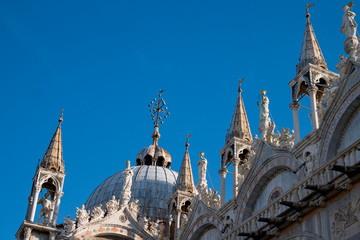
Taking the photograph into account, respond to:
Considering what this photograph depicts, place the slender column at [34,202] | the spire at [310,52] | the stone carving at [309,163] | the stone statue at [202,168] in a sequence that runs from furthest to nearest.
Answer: the stone statue at [202,168] < the slender column at [34,202] < the spire at [310,52] < the stone carving at [309,163]

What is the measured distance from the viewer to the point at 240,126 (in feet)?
73.7

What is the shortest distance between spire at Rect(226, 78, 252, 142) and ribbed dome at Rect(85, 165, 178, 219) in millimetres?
10446

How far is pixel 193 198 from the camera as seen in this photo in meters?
23.2

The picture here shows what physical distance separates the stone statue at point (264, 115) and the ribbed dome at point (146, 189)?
1305 centimetres

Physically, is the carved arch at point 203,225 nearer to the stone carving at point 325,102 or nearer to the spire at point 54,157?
the spire at point 54,157

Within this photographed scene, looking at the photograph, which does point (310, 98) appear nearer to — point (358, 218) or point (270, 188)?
point (270, 188)

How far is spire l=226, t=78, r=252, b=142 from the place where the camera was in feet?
72.9

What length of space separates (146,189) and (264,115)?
48.4ft

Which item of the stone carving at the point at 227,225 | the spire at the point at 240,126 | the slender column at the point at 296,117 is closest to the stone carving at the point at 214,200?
the stone carving at the point at 227,225

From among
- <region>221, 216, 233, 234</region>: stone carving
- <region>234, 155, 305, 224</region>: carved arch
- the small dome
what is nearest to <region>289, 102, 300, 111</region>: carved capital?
<region>234, 155, 305, 224</region>: carved arch

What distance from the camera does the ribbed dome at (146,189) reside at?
32250 mm

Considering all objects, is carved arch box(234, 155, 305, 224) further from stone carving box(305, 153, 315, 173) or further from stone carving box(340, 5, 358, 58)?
stone carving box(340, 5, 358, 58)

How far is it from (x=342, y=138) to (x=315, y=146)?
0.93 metres

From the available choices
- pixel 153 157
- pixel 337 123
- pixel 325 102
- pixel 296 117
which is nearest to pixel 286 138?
pixel 296 117
